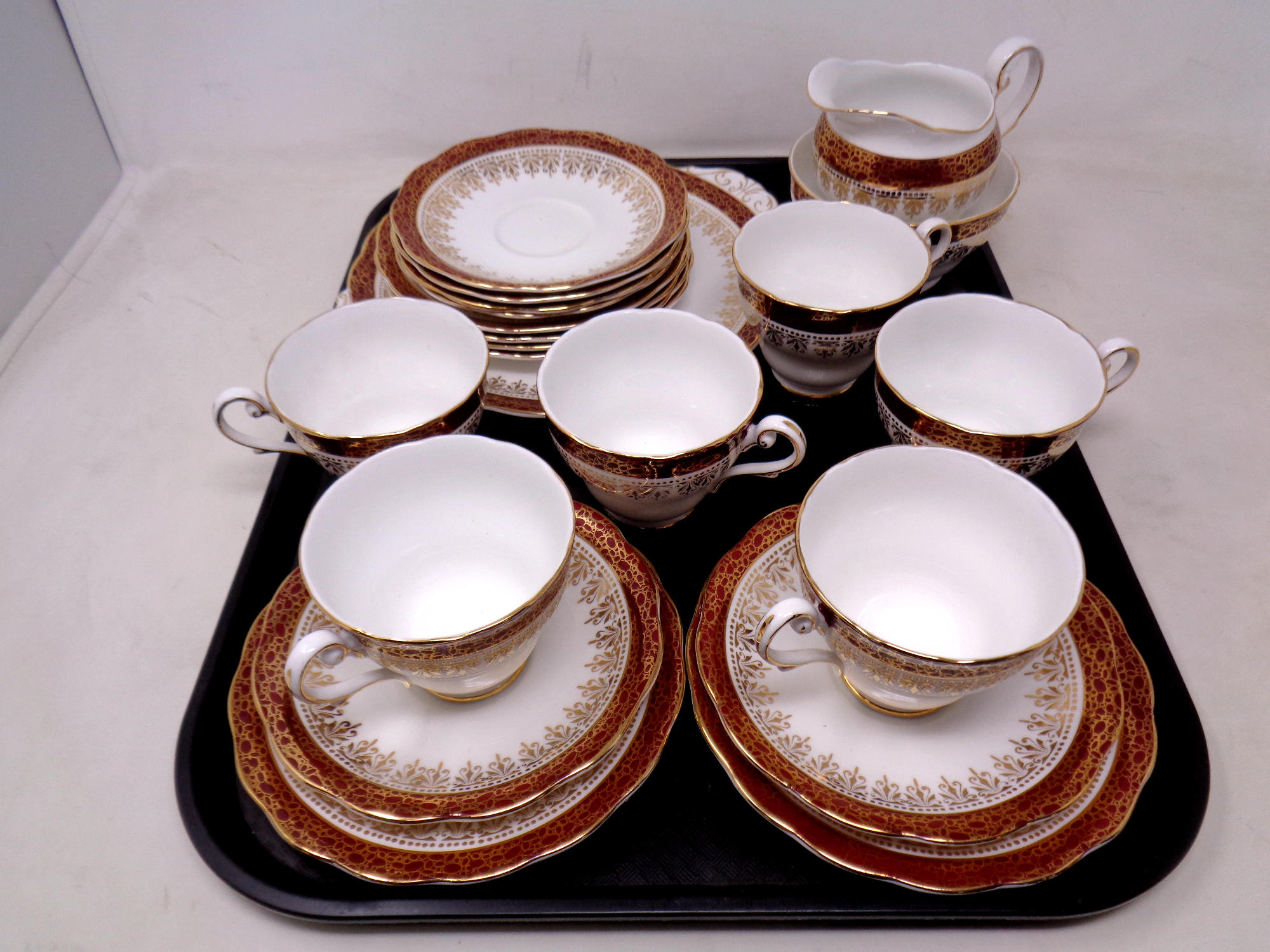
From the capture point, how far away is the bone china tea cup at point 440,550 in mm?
678

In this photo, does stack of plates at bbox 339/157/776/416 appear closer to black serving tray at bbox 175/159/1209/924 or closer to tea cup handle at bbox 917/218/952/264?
tea cup handle at bbox 917/218/952/264

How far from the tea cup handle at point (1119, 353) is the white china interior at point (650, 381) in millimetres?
396

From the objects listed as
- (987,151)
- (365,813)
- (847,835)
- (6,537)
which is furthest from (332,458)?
(987,151)

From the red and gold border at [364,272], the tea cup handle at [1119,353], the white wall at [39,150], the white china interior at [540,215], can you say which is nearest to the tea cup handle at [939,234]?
the tea cup handle at [1119,353]

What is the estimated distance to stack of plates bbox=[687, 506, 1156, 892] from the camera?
25.3 inches

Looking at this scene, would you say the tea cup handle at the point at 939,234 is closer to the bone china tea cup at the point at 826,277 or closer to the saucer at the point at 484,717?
the bone china tea cup at the point at 826,277

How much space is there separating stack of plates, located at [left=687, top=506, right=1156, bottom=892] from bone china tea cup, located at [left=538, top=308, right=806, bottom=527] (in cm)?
16

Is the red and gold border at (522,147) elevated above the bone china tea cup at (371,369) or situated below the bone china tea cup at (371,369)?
above

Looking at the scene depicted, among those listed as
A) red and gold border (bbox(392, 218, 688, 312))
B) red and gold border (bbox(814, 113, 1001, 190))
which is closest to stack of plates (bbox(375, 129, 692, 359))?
red and gold border (bbox(392, 218, 688, 312))

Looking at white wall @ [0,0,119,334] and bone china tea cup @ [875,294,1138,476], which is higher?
white wall @ [0,0,119,334]

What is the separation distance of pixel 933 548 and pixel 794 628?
0.22 meters

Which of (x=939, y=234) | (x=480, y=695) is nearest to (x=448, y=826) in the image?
(x=480, y=695)

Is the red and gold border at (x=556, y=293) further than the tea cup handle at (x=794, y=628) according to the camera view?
Yes

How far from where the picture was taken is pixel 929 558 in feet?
2.63
